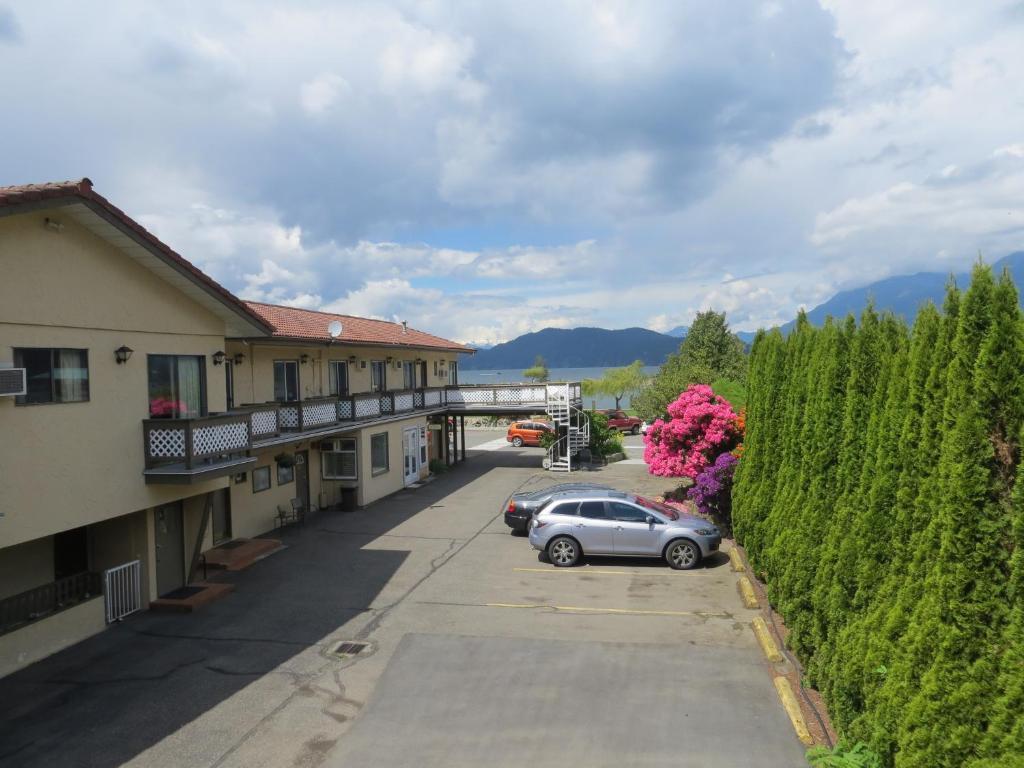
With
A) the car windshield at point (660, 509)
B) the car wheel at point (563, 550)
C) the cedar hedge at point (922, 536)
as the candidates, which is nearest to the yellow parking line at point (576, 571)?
the car wheel at point (563, 550)

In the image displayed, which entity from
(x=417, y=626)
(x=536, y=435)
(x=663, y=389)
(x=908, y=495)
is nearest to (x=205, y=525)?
(x=417, y=626)

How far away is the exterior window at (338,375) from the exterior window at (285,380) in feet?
6.92

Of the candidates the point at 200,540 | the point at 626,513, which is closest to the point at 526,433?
the point at 626,513

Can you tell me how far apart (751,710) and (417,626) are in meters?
5.75

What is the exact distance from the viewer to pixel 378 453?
24.7 metres

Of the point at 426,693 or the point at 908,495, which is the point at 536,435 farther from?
the point at 908,495

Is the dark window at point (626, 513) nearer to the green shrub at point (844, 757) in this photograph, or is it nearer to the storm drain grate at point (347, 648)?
the storm drain grate at point (347, 648)

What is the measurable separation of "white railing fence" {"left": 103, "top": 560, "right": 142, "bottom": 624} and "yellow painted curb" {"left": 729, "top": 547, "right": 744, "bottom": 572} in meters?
12.3

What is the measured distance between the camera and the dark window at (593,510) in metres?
16.0

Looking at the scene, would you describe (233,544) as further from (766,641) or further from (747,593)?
(766,641)

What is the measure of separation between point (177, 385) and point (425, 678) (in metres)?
7.75

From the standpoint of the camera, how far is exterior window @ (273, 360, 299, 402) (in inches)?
800

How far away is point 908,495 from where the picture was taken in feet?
22.7

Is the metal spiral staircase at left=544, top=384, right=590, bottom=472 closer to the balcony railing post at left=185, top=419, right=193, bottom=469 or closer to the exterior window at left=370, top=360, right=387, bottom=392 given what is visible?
the exterior window at left=370, top=360, right=387, bottom=392
